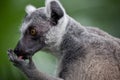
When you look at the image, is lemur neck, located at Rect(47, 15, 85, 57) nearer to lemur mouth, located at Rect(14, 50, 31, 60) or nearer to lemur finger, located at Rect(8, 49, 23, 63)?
lemur mouth, located at Rect(14, 50, 31, 60)

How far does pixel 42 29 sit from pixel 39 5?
2.10 metres

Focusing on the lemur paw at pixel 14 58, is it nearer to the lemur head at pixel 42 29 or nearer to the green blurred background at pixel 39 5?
the lemur head at pixel 42 29

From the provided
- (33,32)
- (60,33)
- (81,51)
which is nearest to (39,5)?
(60,33)

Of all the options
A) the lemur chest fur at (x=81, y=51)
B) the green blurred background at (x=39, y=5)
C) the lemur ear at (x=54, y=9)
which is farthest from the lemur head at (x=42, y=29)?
the green blurred background at (x=39, y=5)

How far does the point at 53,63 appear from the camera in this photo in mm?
9258

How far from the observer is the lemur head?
26.8 ft

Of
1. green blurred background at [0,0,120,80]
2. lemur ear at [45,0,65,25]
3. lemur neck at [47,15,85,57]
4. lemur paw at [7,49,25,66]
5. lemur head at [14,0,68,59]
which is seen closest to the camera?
lemur paw at [7,49,25,66]

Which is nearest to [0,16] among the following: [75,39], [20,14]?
[20,14]

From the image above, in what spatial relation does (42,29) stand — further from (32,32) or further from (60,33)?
(60,33)

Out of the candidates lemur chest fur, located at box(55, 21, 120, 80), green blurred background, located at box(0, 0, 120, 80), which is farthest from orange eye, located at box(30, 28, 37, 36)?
green blurred background, located at box(0, 0, 120, 80)

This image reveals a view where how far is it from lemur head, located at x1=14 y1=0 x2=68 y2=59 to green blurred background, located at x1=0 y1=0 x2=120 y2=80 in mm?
637

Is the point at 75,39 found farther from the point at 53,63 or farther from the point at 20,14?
the point at 20,14

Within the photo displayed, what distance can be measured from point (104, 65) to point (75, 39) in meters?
0.57

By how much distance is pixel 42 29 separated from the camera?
833cm
